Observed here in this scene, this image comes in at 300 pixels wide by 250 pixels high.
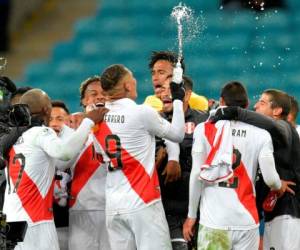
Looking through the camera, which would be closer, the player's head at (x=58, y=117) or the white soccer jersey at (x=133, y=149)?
the white soccer jersey at (x=133, y=149)

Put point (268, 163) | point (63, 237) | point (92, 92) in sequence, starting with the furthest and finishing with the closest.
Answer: point (92, 92)
point (63, 237)
point (268, 163)

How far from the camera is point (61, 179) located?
Result: 24.3ft

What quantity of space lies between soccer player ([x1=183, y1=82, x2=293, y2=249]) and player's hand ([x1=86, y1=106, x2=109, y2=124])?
675mm

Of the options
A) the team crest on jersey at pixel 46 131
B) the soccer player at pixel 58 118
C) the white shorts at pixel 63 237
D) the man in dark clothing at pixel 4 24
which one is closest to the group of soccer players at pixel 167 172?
the team crest on jersey at pixel 46 131

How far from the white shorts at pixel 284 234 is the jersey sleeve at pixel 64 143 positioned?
1.57 m

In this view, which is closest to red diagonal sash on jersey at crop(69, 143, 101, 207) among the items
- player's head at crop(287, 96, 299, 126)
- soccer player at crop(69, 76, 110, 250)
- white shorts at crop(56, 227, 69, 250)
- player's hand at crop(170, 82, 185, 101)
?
soccer player at crop(69, 76, 110, 250)

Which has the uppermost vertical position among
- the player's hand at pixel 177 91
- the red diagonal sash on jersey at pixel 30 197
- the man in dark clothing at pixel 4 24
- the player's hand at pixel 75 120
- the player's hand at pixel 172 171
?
the man in dark clothing at pixel 4 24

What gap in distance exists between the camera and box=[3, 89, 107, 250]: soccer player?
6.68 m

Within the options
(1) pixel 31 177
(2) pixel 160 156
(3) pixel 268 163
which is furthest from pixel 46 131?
(3) pixel 268 163

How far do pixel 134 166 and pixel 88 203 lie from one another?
0.67m

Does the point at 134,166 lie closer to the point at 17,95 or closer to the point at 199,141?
the point at 199,141

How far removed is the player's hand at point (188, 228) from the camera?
22.0 feet

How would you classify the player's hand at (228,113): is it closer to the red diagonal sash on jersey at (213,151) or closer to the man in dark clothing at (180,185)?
the red diagonal sash on jersey at (213,151)

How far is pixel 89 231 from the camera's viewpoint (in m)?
7.23
